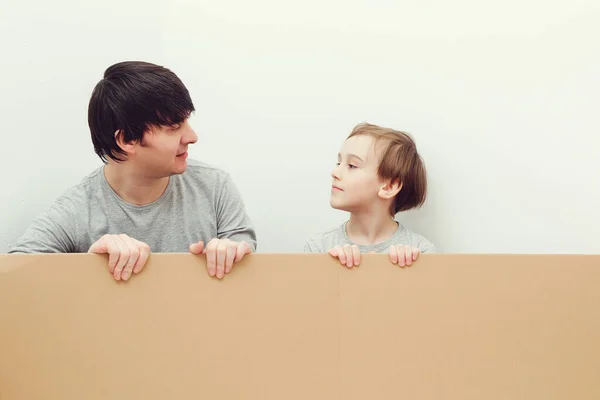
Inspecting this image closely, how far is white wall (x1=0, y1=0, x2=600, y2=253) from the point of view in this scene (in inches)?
46.4

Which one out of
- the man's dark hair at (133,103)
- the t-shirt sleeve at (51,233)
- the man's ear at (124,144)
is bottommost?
the t-shirt sleeve at (51,233)

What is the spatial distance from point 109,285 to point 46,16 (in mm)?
567

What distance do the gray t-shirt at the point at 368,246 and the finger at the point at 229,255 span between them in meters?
0.37

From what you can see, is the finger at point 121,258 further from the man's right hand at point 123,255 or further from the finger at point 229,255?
the finger at point 229,255

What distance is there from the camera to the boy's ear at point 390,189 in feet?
4.16

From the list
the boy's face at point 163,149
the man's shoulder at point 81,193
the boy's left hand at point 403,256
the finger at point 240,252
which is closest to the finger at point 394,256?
the boy's left hand at point 403,256

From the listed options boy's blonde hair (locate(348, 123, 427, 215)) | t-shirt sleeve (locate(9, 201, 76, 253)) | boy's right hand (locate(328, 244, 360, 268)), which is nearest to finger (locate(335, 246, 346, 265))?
boy's right hand (locate(328, 244, 360, 268))

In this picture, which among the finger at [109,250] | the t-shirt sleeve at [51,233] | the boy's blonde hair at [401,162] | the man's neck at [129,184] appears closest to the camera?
the finger at [109,250]

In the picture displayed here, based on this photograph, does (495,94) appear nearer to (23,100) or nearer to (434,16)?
(434,16)

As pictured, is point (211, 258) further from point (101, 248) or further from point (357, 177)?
point (357, 177)

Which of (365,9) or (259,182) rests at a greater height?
(365,9)

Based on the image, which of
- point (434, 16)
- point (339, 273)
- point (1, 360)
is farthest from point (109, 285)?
point (434, 16)

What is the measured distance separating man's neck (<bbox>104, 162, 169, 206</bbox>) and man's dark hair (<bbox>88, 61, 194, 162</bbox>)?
0.05m

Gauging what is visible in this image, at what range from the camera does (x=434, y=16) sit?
4.27 ft
